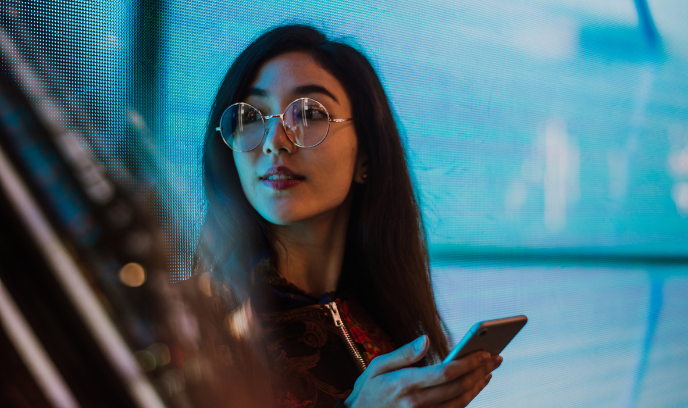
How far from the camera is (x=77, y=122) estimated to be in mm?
885

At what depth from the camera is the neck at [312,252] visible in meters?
1.07

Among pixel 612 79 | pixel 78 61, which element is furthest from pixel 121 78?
pixel 612 79

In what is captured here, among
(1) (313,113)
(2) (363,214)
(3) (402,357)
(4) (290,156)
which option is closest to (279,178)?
(4) (290,156)

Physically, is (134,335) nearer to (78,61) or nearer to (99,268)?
(99,268)

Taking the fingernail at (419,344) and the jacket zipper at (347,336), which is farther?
the jacket zipper at (347,336)

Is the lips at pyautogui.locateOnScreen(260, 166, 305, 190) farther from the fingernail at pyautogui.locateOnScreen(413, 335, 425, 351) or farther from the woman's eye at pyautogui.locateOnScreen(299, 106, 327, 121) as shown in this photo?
the fingernail at pyautogui.locateOnScreen(413, 335, 425, 351)

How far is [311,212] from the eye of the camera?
100cm

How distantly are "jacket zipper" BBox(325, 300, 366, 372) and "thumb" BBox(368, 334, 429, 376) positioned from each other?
170 mm

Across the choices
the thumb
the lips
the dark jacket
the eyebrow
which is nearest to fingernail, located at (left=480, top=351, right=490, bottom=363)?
the thumb

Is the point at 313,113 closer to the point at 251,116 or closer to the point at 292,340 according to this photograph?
the point at 251,116

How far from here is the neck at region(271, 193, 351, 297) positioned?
42.1 inches

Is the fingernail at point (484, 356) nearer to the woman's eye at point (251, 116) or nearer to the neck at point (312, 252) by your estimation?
the neck at point (312, 252)

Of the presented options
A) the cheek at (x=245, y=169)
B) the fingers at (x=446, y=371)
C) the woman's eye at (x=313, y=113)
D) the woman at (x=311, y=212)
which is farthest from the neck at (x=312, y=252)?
the fingers at (x=446, y=371)

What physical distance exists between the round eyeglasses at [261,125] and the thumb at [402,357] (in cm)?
44
